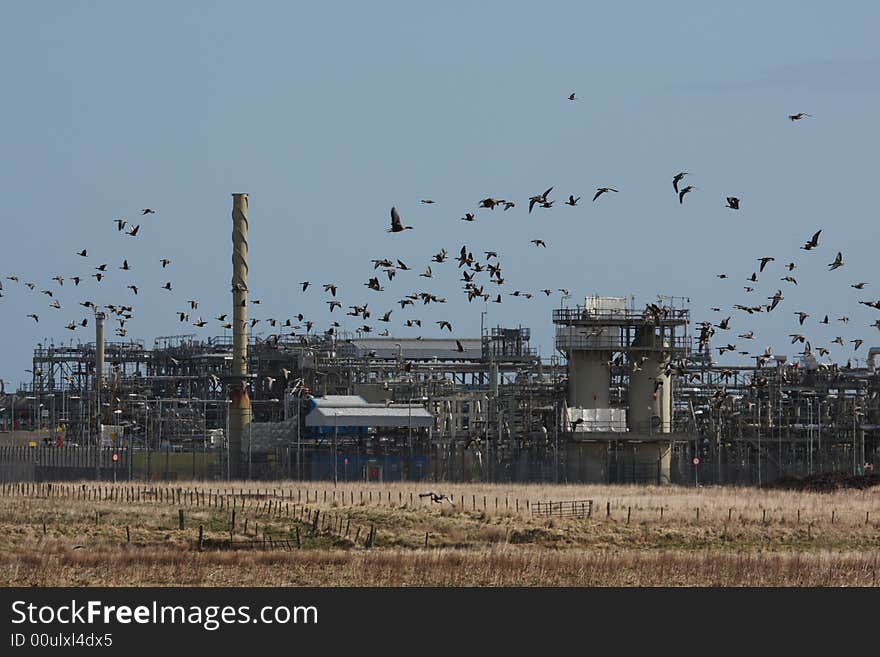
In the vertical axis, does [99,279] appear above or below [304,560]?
above

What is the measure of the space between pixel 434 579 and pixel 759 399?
58.0 m

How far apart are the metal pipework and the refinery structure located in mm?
102

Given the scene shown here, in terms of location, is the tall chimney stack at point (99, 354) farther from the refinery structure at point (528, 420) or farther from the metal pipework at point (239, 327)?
the metal pipework at point (239, 327)

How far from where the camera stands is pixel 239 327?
10738 cm

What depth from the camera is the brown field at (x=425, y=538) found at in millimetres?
50531

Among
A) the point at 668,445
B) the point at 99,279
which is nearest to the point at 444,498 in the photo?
the point at 99,279

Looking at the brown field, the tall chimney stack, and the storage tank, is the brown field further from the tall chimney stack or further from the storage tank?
the tall chimney stack

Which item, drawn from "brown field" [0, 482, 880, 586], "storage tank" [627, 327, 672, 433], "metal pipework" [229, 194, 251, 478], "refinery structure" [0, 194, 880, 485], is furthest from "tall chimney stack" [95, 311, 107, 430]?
"storage tank" [627, 327, 672, 433]

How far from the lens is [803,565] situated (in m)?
53.2

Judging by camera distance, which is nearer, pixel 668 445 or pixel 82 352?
pixel 668 445

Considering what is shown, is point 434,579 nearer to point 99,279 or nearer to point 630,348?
point 99,279

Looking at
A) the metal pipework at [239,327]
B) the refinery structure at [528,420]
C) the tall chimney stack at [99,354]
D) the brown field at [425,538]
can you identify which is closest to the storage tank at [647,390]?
the refinery structure at [528,420]

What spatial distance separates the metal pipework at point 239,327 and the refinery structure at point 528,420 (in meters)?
0.10
